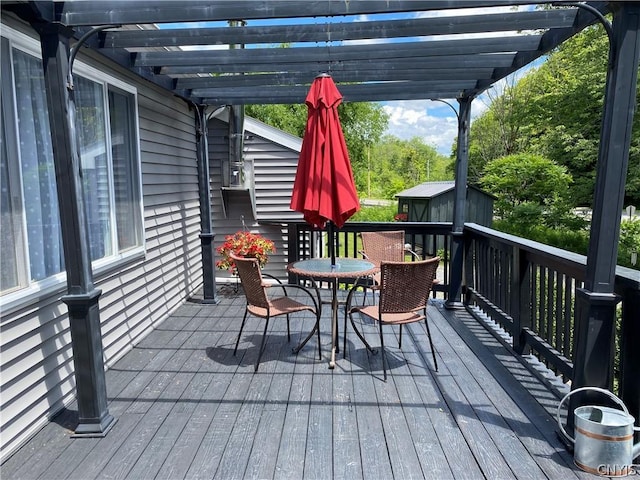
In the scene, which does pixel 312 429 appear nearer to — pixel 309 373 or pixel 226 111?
pixel 309 373

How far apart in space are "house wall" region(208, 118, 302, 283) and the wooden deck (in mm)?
2711

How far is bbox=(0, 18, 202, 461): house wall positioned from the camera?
2.24 meters

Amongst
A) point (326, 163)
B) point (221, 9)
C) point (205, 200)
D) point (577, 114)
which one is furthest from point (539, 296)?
point (577, 114)

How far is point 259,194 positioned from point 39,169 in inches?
152

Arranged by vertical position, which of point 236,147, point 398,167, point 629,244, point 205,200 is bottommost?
point 629,244

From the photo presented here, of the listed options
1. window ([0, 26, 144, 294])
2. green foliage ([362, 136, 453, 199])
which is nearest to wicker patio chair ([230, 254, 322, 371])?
window ([0, 26, 144, 294])

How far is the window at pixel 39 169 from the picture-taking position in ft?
7.27

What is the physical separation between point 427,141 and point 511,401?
57986mm

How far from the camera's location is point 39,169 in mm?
2459

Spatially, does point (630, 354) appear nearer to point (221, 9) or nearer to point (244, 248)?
point (221, 9)

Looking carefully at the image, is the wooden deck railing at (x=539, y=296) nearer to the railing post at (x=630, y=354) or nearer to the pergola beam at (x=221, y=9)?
the railing post at (x=630, y=354)

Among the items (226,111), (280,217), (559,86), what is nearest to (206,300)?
(280,217)

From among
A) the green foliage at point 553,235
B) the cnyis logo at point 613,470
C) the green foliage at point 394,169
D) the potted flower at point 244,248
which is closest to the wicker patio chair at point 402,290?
the cnyis logo at point 613,470

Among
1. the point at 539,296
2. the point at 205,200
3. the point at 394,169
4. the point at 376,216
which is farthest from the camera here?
the point at 394,169
